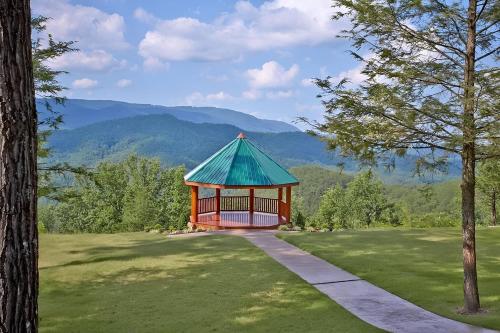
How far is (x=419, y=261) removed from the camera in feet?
44.9

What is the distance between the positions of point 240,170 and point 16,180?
685 inches

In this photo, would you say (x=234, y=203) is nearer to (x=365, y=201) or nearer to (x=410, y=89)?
(x=410, y=89)

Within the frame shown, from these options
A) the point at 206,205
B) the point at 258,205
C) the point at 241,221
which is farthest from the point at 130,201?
the point at 241,221

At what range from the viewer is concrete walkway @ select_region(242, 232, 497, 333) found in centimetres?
831

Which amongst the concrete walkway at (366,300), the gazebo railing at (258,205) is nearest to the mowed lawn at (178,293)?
the concrete walkway at (366,300)

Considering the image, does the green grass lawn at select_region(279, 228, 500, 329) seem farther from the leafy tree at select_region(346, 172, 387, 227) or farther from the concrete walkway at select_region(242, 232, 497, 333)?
the leafy tree at select_region(346, 172, 387, 227)

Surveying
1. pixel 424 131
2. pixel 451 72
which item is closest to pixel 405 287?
pixel 424 131

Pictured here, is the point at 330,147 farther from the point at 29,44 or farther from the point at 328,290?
the point at 29,44

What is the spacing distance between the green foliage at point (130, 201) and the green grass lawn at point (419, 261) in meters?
23.2

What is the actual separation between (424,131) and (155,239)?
12158 mm

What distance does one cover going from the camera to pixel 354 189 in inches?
2114

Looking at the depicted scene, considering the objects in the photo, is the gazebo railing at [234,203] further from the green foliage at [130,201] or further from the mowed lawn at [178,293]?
the green foliage at [130,201]

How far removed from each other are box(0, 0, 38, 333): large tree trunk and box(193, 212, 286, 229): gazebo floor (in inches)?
656

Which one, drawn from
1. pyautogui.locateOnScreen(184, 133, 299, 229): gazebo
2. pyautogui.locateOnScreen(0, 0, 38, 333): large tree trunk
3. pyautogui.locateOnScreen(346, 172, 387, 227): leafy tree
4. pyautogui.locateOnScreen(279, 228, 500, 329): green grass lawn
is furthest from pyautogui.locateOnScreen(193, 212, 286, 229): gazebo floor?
pyautogui.locateOnScreen(346, 172, 387, 227): leafy tree
